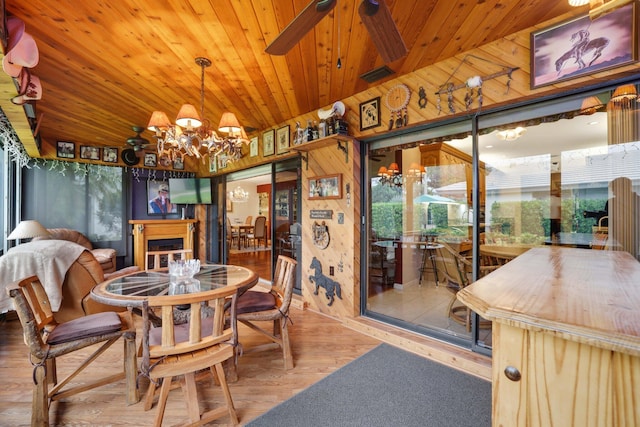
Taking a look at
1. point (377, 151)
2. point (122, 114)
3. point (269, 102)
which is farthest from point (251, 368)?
point (122, 114)

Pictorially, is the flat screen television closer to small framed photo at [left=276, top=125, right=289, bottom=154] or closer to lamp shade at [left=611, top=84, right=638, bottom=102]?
small framed photo at [left=276, top=125, right=289, bottom=154]

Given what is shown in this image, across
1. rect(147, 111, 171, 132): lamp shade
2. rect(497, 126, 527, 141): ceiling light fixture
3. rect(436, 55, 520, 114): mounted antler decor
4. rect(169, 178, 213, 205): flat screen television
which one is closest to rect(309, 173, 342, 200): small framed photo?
rect(436, 55, 520, 114): mounted antler decor

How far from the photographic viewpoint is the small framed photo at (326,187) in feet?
11.5

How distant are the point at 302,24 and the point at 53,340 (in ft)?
7.89

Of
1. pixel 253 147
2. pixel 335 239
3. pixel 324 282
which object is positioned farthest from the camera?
pixel 253 147

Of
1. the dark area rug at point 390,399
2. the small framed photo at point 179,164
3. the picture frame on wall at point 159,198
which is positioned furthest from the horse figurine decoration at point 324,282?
the small framed photo at point 179,164

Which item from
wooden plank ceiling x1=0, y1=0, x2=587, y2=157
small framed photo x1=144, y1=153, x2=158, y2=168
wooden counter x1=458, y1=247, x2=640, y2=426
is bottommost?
wooden counter x1=458, y1=247, x2=640, y2=426

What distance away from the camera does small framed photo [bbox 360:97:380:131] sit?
3109 mm

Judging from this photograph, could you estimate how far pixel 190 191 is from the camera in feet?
20.9

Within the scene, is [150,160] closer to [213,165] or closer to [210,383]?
[213,165]

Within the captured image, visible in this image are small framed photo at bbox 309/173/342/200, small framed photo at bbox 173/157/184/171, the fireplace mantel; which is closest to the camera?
small framed photo at bbox 309/173/342/200

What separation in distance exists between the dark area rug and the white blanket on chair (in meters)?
2.05

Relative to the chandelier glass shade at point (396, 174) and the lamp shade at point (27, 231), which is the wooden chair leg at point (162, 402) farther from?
the lamp shade at point (27, 231)

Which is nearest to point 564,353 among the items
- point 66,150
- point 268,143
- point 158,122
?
point 158,122
